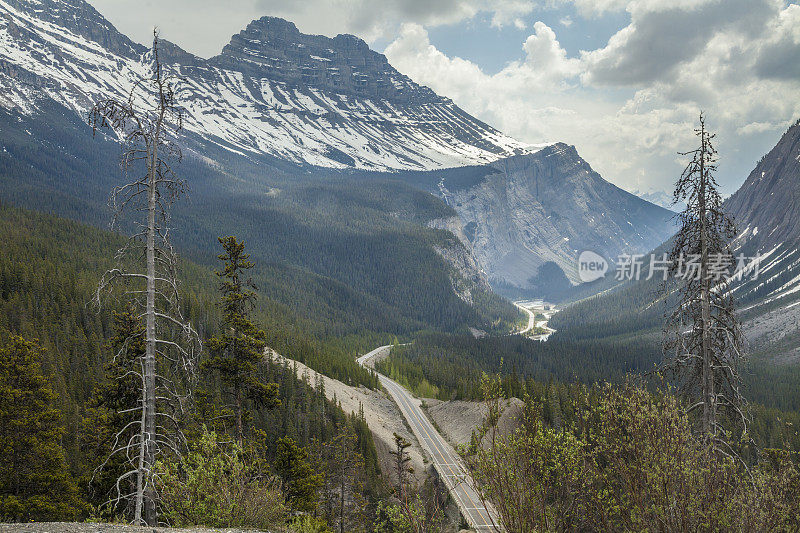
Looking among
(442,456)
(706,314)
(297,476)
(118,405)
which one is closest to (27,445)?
(118,405)

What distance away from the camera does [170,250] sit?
1322 cm

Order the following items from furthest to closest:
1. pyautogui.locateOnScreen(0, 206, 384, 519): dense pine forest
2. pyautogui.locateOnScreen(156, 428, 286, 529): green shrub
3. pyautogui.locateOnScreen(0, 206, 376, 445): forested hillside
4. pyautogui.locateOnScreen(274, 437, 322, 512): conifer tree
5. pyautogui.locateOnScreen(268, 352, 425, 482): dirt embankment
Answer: pyautogui.locateOnScreen(0, 206, 376, 445): forested hillside
pyautogui.locateOnScreen(268, 352, 425, 482): dirt embankment
pyautogui.locateOnScreen(274, 437, 322, 512): conifer tree
pyautogui.locateOnScreen(0, 206, 384, 519): dense pine forest
pyautogui.locateOnScreen(156, 428, 286, 529): green shrub

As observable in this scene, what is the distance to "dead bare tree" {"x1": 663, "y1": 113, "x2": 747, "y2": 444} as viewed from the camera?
1462cm

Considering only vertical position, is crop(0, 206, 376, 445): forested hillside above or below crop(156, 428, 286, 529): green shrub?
above

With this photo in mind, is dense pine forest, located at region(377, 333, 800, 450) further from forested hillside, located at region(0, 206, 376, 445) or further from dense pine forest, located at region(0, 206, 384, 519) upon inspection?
forested hillside, located at region(0, 206, 376, 445)

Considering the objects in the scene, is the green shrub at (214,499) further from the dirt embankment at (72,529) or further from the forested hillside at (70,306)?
the forested hillside at (70,306)

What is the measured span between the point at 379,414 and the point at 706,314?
2269 inches

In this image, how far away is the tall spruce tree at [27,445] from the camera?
18656 millimetres

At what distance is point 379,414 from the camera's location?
67438 millimetres

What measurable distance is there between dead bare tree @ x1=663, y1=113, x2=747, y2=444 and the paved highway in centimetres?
811

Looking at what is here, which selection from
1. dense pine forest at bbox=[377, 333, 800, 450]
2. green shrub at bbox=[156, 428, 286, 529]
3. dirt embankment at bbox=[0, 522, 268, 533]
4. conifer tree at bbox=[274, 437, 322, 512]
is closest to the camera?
dirt embankment at bbox=[0, 522, 268, 533]

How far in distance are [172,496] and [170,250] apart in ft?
21.6

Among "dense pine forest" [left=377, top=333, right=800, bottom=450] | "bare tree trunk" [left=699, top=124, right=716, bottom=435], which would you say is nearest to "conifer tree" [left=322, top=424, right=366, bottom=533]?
"bare tree trunk" [left=699, top=124, right=716, bottom=435]

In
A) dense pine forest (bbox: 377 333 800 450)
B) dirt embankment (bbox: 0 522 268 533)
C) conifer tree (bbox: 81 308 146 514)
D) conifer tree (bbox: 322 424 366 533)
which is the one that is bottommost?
conifer tree (bbox: 322 424 366 533)
